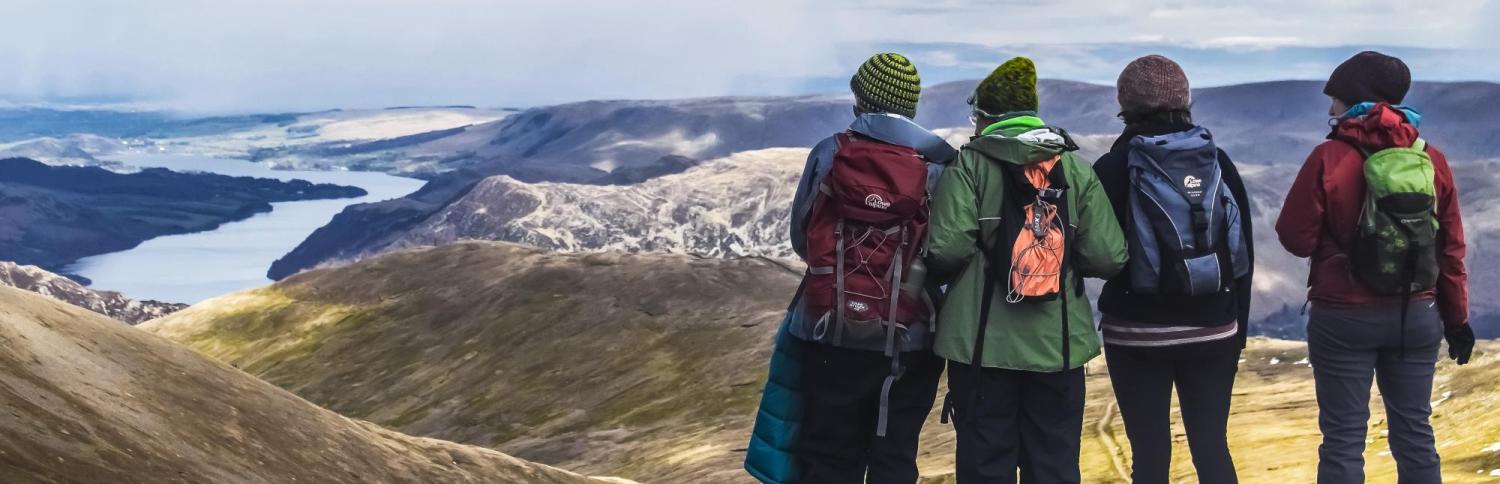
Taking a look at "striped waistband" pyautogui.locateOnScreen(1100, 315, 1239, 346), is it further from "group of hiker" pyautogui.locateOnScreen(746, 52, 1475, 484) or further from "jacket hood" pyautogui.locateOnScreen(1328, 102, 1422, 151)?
"jacket hood" pyautogui.locateOnScreen(1328, 102, 1422, 151)

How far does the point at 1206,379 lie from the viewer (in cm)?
1160

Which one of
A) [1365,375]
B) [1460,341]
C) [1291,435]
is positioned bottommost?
[1291,435]

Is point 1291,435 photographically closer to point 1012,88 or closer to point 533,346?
point 1012,88

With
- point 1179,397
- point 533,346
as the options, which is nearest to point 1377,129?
point 1179,397

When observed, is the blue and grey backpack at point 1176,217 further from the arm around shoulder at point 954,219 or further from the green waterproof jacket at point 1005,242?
the arm around shoulder at point 954,219

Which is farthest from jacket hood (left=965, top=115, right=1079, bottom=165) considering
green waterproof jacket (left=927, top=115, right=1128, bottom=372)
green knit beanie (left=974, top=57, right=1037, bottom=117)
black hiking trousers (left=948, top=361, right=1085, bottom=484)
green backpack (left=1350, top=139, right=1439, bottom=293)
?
green backpack (left=1350, top=139, right=1439, bottom=293)

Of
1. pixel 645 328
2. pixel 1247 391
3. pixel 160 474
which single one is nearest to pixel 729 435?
pixel 1247 391

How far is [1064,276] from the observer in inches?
443

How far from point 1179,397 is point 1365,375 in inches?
76.2

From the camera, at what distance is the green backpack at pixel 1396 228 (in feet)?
38.4

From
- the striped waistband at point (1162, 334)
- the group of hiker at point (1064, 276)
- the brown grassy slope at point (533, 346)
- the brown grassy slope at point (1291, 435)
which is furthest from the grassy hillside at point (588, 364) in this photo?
the striped waistband at point (1162, 334)

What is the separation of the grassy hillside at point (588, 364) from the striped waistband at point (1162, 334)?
8.36 meters

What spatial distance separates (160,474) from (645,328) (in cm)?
7421

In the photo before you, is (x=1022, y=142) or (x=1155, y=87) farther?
(x=1155, y=87)
